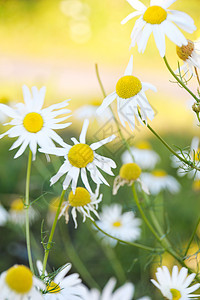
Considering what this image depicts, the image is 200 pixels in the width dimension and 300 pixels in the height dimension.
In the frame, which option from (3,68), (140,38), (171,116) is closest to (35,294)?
(140,38)

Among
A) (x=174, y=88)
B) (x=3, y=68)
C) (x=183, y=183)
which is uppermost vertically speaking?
(x=3, y=68)

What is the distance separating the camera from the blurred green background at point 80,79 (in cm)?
110

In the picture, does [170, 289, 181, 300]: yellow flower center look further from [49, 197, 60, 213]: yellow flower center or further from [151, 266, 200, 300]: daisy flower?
[49, 197, 60, 213]: yellow flower center

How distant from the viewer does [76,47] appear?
3449mm

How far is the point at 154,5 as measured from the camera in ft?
1.39

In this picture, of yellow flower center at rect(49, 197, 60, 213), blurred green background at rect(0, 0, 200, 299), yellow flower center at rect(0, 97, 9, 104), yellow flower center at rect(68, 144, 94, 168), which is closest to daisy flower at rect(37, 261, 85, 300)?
yellow flower center at rect(68, 144, 94, 168)

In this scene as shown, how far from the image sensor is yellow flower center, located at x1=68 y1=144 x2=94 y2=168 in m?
0.42

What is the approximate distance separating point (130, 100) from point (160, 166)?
3.55 ft

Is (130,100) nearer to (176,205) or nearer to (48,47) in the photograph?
(176,205)

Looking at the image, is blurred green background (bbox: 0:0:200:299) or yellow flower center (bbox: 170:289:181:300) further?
blurred green background (bbox: 0:0:200:299)

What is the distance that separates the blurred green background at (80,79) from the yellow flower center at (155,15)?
1.81 ft

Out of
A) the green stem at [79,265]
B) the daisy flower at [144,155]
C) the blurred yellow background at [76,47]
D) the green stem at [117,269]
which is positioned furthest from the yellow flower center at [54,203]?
the blurred yellow background at [76,47]

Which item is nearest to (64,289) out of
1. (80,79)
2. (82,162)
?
(82,162)

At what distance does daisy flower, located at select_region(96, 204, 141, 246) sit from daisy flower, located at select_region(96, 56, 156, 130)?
602mm
